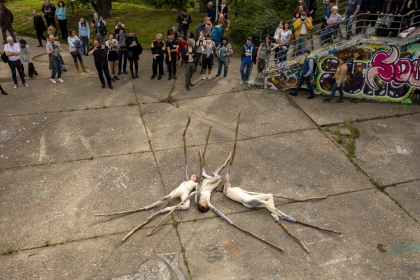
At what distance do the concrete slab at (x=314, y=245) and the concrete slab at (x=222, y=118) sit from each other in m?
3.10

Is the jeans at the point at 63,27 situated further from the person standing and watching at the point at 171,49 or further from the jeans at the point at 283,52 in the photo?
the jeans at the point at 283,52

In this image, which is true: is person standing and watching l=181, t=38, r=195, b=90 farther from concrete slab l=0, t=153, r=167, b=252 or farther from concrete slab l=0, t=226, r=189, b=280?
concrete slab l=0, t=226, r=189, b=280

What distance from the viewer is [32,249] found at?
22.2 feet

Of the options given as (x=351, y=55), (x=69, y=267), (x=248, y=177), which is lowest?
(x=69, y=267)

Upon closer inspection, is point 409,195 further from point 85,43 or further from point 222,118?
point 85,43

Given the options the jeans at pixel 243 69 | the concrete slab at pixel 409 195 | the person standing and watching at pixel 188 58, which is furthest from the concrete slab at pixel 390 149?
the person standing and watching at pixel 188 58

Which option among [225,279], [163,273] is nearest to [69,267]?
[163,273]

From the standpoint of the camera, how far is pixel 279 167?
8922 mm

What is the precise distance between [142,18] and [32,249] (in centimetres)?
1467

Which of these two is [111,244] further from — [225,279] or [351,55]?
[351,55]

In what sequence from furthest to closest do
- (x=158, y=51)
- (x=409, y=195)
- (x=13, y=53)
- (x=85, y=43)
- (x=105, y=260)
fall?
(x=85, y=43)
(x=158, y=51)
(x=13, y=53)
(x=409, y=195)
(x=105, y=260)

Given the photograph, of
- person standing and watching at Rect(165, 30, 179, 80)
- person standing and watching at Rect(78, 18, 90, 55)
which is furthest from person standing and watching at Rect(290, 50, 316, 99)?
person standing and watching at Rect(78, 18, 90, 55)

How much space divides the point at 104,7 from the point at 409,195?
16.3 meters

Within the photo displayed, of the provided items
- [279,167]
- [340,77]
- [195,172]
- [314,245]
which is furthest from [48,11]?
[314,245]
